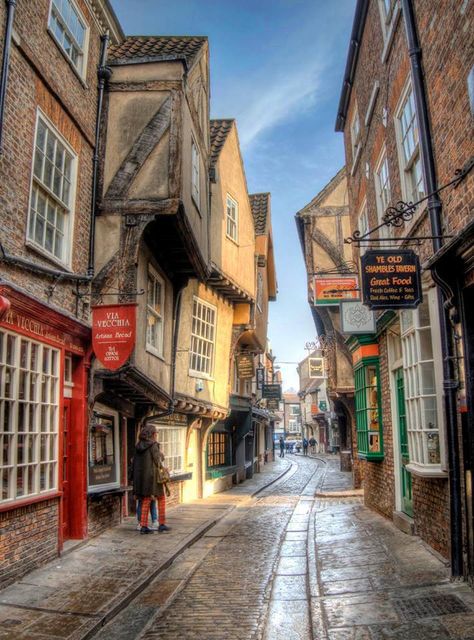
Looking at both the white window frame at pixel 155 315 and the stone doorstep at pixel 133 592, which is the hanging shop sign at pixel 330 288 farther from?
the stone doorstep at pixel 133 592

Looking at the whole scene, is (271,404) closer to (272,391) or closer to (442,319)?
(272,391)

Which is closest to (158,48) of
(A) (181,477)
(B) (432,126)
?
(B) (432,126)

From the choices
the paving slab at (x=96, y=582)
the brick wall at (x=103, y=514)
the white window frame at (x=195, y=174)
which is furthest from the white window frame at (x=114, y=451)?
the white window frame at (x=195, y=174)

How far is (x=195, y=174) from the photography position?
39.1 feet

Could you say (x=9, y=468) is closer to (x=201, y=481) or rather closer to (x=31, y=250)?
(x=31, y=250)

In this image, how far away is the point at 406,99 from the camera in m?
8.48

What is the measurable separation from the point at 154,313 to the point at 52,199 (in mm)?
3903

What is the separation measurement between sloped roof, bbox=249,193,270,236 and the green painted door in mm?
12082

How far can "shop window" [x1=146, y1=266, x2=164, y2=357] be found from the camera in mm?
11120

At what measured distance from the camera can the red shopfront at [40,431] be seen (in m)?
6.45

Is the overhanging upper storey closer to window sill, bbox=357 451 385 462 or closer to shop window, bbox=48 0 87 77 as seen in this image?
shop window, bbox=48 0 87 77

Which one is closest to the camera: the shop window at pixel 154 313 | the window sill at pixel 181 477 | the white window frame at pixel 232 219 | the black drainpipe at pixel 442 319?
the black drainpipe at pixel 442 319

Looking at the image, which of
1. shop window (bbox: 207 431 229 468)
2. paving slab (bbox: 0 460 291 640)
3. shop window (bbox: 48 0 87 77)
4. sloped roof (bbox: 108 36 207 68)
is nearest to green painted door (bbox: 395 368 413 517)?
paving slab (bbox: 0 460 291 640)

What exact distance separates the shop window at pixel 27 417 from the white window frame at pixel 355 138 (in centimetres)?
841
